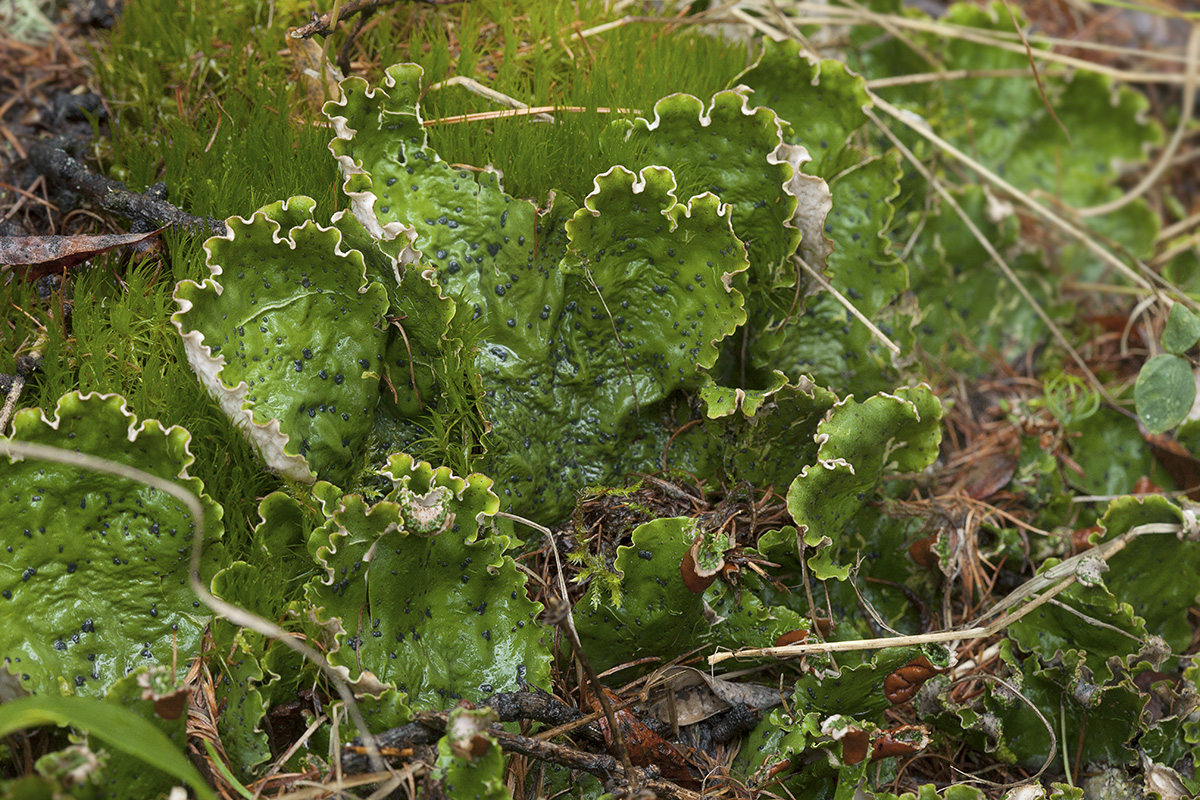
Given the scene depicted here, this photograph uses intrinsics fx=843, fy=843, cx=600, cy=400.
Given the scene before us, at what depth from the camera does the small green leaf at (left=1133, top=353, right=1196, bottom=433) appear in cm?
286

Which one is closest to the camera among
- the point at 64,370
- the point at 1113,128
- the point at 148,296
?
the point at 64,370

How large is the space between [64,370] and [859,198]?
95.7 inches

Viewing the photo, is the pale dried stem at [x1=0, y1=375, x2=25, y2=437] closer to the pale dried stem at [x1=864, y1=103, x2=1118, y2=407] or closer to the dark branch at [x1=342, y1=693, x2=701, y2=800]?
the dark branch at [x1=342, y1=693, x2=701, y2=800]

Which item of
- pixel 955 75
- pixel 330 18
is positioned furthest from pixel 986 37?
pixel 330 18

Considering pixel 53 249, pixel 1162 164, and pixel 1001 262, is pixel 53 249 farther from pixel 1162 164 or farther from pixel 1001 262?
pixel 1162 164

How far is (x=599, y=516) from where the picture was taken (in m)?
2.49

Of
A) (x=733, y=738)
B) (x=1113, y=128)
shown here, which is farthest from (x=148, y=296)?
(x=1113, y=128)

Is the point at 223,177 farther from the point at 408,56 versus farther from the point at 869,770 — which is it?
the point at 869,770

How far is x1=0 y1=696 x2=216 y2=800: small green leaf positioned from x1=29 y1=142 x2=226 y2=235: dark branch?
129 cm

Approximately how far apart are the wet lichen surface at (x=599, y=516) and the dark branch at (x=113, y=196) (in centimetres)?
22

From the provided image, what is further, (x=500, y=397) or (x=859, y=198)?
(x=859, y=198)

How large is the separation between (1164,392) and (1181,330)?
225 millimetres

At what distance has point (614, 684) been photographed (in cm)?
232

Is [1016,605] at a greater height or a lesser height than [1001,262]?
lesser
